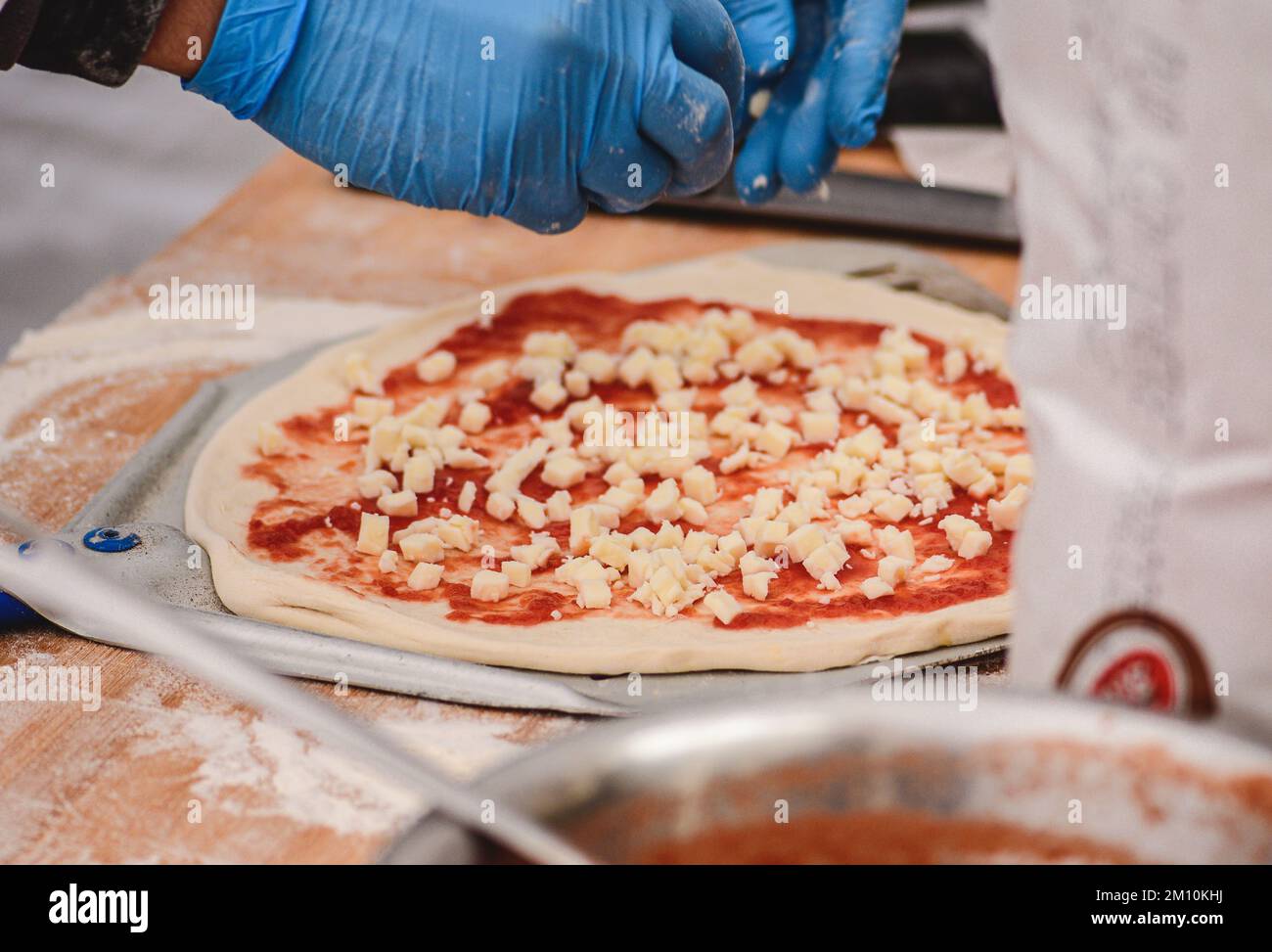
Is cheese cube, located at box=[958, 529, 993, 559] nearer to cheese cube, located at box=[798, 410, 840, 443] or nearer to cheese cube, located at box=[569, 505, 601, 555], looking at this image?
cheese cube, located at box=[798, 410, 840, 443]

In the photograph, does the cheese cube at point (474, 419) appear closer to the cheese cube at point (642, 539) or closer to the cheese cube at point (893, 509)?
the cheese cube at point (642, 539)

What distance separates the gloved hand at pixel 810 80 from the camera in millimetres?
1757

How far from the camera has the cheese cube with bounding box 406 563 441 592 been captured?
1531mm

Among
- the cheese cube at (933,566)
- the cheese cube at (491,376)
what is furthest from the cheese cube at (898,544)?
the cheese cube at (491,376)

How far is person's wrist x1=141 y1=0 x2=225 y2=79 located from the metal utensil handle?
820 mm

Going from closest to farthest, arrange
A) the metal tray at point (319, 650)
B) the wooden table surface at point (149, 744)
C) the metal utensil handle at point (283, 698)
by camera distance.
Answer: the metal utensil handle at point (283, 698), the wooden table surface at point (149, 744), the metal tray at point (319, 650)

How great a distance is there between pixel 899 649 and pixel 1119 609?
21.1 inches

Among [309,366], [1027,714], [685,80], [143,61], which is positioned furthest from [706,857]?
[309,366]

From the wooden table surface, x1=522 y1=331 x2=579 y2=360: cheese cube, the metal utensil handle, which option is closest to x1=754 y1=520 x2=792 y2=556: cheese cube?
the wooden table surface

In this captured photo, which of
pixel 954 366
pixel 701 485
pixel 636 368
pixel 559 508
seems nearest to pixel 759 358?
pixel 636 368

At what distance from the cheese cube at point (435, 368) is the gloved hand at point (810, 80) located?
516 millimetres

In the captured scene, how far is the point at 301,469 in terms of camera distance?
180cm

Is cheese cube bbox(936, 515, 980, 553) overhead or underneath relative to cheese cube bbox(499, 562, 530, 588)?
overhead
